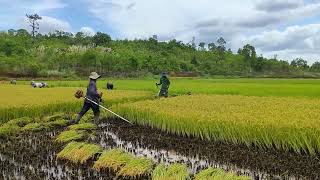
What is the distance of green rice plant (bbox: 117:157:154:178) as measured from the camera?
7.03 m

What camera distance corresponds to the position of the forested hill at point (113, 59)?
53103mm

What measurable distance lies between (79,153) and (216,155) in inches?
113

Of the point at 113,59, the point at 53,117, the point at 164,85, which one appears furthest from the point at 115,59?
the point at 53,117

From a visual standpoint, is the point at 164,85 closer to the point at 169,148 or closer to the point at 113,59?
the point at 169,148

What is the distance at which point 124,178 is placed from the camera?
276 inches

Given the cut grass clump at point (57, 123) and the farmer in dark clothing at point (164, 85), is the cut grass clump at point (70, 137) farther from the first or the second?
the farmer in dark clothing at point (164, 85)

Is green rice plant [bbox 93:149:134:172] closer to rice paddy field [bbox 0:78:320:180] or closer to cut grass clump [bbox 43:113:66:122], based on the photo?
rice paddy field [bbox 0:78:320:180]

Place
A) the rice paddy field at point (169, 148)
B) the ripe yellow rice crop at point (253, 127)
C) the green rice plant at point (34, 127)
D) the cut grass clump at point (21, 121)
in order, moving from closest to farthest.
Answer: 1. the rice paddy field at point (169, 148)
2. the ripe yellow rice crop at point (253, 127)
3. the green rice plant at point (34, 127)
4. the cut grass clump at point (21, 121)

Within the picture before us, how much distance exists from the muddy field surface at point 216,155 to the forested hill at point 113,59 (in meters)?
39.2

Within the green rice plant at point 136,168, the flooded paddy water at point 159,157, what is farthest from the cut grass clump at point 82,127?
the green rice plant at point 136,168

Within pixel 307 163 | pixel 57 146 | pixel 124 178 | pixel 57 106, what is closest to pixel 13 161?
pixel 57 146

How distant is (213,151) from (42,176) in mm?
3720

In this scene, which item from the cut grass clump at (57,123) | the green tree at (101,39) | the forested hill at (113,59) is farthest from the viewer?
the green tree at (101,39)

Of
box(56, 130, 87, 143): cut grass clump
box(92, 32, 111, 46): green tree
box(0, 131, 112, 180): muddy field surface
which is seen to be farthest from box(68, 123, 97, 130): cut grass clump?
box(92, 32, 111, 46): green tree
